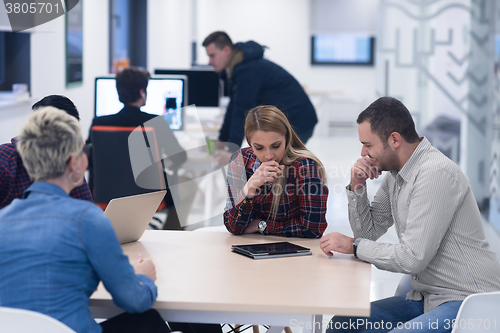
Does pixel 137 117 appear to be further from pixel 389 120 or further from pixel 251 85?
pixel 389 120

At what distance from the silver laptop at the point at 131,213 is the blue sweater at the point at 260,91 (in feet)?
5.69

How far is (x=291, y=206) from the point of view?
209 cm

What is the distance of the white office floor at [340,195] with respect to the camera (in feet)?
10.8

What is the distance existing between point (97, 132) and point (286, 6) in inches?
351

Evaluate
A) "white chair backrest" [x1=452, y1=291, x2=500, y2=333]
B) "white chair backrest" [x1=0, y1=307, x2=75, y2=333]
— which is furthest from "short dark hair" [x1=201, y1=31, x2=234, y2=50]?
"white chair backrest" [x1=0, y1=307, x2=75, y2=333]

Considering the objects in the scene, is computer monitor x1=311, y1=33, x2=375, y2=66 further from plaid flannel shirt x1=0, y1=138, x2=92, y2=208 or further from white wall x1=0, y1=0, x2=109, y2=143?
plaid flannel shirt x1=0, y1=138, x2=92, y2=208

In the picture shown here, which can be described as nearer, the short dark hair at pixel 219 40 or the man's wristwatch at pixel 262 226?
the man's wristwatch at pixel 262 226

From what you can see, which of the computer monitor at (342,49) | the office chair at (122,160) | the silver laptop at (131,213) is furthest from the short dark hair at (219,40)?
the computer monitor at (342,49)

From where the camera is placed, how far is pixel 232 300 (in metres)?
1.37

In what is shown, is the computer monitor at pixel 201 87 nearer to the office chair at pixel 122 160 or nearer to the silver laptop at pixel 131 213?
the office chair at pixel 122 160

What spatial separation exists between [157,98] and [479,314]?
3.14 meters

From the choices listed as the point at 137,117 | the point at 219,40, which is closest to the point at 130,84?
the point at 137,117

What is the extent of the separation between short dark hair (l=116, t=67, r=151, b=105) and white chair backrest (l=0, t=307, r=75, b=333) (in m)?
2.51

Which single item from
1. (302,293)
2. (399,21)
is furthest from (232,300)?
(399,21)
